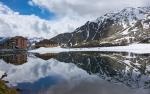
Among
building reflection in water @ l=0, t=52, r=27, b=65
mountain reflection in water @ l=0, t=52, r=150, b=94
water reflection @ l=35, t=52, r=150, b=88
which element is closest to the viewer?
mountain reflection in water @ l=0, t=52, r=150, b=94

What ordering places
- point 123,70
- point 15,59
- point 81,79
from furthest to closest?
point 15,59, point 123,70, point 81,79

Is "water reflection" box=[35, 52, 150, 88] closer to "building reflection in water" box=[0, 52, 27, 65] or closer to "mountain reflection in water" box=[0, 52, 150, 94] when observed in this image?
"mountain reflection in water" box=[0, 52, 150, 94]

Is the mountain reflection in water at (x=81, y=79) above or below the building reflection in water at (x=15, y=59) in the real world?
below

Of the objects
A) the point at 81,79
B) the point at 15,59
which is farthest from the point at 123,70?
the point at 15,59

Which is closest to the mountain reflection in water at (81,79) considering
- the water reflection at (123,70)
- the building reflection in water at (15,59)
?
the water reflection at (123,70)

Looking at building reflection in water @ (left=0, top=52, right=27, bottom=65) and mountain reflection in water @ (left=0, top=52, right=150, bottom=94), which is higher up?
building reflection in water @ (left=0, top=52, right=27, bottom=65)

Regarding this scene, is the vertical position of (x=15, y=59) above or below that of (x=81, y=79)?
above

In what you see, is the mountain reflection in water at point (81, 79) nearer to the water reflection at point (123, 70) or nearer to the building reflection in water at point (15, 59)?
the water reflection at point (123, 70)

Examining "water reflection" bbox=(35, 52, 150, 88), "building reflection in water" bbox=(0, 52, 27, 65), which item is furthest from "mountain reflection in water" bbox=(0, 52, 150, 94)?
"building reflection in water" bbox=(0, 52, 27, 65)

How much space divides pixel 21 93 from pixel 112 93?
27.5 ft

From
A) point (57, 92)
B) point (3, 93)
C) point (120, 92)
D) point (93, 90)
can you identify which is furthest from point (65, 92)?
point (3, 93)

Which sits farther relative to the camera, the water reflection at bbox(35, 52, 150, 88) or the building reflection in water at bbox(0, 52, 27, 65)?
the building reflection in water at bbox(0, 52, 27, 65)

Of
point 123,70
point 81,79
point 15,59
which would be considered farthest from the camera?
point 15,59

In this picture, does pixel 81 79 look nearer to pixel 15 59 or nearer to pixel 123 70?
pixel 123 70
